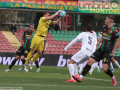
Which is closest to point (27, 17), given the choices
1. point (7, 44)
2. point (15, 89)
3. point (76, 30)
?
point (76, 30)

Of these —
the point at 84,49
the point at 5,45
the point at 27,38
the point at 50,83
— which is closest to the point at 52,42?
the point at 5,45

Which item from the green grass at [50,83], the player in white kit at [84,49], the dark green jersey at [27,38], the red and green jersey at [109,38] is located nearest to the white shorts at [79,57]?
the player in white kit at [84,49]

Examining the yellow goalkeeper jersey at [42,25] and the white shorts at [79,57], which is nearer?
the white shorts at [79,57]

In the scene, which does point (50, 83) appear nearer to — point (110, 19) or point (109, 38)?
point (109, 38)

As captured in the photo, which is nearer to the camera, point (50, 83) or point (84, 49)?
point (50, 83)

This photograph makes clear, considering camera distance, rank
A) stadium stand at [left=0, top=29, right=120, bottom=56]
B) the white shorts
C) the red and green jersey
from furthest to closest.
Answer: stadium stand at [left=0, top=29, right=120, bottom=56] → the white shorts → the red and green jersey

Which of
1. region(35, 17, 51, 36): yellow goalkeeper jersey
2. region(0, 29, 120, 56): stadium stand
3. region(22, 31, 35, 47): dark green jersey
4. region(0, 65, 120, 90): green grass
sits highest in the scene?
region(35, 17, 51, 36): yellow goalkeeper jersey

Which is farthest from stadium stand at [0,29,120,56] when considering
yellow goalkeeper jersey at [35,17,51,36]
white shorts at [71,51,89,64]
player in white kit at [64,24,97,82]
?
white shorts at [71,51,89,64]

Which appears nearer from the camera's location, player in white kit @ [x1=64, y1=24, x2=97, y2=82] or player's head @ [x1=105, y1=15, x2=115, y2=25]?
player's head @ [x1=105, y1=15, x2=115, y2=25]

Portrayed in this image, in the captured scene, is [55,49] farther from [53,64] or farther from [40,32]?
[40,32]

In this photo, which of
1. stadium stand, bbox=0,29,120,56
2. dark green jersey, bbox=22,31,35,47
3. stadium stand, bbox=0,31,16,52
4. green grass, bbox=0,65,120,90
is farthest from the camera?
stadium stand, bbox=0,29,120,56

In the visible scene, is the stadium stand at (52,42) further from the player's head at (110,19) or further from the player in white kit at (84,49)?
the player's head at (110,19)

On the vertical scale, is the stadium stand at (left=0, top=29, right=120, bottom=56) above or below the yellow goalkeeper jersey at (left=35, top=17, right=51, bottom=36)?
below

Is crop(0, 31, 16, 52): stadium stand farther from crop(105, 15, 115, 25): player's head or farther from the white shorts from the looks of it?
crop(105, 15, 115, 25): player's head
